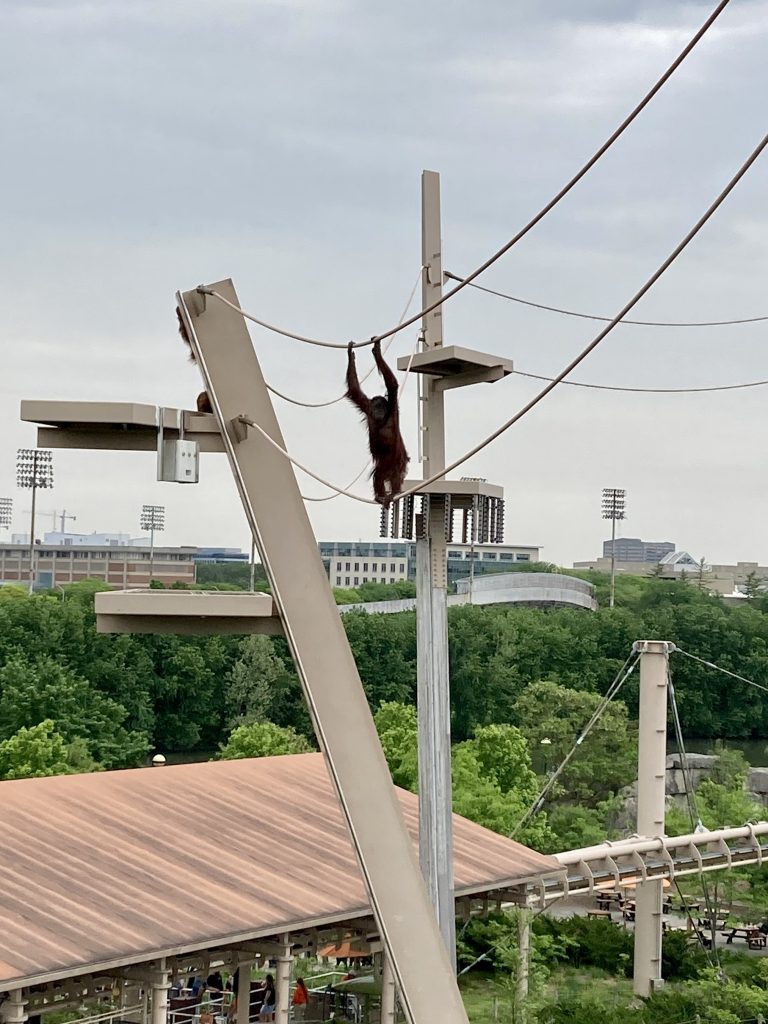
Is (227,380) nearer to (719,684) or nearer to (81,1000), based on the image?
(81,1000)

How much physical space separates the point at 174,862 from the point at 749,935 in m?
14.1

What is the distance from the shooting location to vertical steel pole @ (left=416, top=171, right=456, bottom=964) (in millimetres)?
8297

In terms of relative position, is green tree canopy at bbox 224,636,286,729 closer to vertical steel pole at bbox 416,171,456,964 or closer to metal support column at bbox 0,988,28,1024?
metal support column at bbox 0,988,28,1024

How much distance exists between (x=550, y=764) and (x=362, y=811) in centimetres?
3709

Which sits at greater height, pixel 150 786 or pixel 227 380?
pixel 227 380

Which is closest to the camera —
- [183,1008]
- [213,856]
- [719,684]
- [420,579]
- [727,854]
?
[420,579]

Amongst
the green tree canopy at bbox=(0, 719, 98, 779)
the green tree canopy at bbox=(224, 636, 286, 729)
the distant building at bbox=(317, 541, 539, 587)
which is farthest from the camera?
the distant building at bbox=(317, 541, 539, 587)

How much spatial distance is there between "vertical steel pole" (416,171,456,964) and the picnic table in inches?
688

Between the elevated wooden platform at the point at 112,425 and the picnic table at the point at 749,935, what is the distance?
20996 millimetres

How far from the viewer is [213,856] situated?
45.6 feet

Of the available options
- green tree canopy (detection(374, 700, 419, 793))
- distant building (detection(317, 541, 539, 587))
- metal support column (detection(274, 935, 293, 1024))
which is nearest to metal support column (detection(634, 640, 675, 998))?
green tree canopy (detection(374, 700, 419, 793))

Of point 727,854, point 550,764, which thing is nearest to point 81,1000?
point 727,854

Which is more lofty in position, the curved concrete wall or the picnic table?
the curved concrete wall

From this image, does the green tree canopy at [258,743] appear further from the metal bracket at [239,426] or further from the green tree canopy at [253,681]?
the metal bracket at [239,426]
